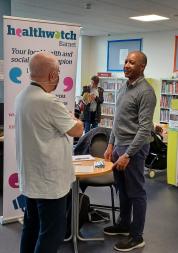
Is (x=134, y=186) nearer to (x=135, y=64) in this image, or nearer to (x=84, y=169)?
(x=84, y=169)

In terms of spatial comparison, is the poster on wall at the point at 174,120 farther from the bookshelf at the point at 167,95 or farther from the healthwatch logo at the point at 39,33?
the bookshelf at the point at 167,95

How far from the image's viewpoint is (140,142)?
238cm

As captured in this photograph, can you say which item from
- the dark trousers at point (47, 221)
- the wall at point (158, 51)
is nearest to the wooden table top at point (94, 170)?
the dark trousers at point (47, 221)

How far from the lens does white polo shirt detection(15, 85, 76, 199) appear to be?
1.72m

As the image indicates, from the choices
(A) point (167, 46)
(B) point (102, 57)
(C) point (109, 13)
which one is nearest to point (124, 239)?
(C) point (109, 13)

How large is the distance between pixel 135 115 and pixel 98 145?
Answer: 1.01 meters

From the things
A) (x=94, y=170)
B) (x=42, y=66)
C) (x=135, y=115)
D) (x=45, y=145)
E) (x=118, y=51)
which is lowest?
(x=94, y=170)

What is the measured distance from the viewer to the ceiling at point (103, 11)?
5.17 metres

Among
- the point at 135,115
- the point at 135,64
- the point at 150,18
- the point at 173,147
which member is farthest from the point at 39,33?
the point at 150,18

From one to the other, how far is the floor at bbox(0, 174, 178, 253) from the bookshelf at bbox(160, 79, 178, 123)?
388 cm

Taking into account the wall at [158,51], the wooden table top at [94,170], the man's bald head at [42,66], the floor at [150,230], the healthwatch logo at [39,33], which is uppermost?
the wall at [158,51]

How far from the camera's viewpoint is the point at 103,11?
5.80 meters

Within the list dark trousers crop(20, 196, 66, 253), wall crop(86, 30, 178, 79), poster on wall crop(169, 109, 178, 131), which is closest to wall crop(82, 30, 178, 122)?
wall crop(86, 30, 178, 79)

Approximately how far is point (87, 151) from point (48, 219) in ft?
5.11
